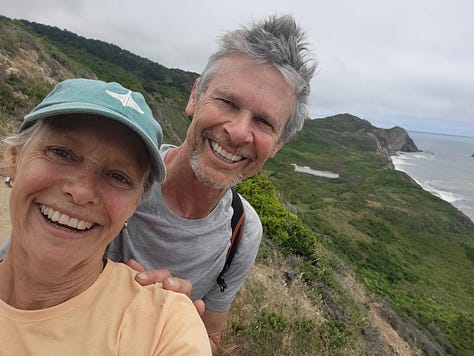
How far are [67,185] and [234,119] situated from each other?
1.01 meters

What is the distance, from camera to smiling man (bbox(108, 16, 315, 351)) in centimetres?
208

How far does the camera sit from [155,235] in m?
2.08

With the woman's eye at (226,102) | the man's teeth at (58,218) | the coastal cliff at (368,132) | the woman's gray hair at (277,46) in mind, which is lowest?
the man's teeth at (58,218)

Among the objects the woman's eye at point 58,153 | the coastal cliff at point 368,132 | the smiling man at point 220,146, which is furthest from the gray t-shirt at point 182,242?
the coastal cliff at point 368,132

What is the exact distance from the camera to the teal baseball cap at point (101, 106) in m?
1.30

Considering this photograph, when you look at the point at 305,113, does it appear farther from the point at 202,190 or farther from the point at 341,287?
the point at 341,287

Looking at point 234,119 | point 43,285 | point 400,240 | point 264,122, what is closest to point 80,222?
point 43,285

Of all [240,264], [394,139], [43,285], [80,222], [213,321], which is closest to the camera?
[80,222]

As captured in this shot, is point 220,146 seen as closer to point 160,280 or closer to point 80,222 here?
point 160,280

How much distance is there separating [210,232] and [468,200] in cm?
7362

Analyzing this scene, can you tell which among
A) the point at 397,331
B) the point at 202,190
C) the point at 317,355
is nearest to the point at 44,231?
the point at 202,190

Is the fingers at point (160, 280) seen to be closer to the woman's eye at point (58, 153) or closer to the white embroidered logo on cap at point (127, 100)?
the woman's eye at point (58, 153)

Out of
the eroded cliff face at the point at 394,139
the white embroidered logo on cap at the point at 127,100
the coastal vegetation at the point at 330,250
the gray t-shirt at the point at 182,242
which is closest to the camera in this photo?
the white embroidered logo on cap at the point at 127,100

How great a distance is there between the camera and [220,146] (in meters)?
2.09
